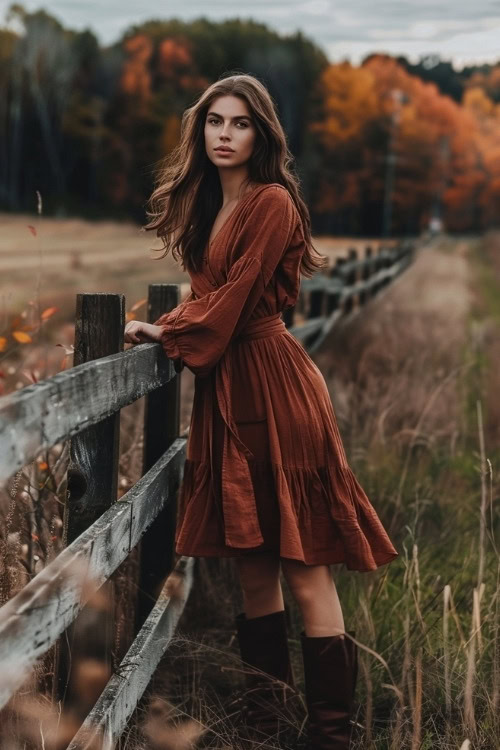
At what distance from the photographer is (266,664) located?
2881 mm

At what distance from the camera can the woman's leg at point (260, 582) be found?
2.85 meters

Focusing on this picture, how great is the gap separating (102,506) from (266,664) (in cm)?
87

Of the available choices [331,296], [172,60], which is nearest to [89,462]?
[331,296]

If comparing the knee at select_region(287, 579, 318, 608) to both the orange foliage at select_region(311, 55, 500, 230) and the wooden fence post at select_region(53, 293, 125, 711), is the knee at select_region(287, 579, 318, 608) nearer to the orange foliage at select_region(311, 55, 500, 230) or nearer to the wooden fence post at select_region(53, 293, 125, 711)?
the wooden fence post at select_region(53, 293, 125, 711)

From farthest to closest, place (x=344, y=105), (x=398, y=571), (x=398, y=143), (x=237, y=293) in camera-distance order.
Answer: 1. (x=398, y=143)
2. (x=344, y=105)
3. (x=398, y=571)
4. (x=237, y=293)

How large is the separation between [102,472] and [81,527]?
0.14 m

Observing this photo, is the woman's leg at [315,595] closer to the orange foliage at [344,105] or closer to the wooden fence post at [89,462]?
the wooden fence post at [89,462]

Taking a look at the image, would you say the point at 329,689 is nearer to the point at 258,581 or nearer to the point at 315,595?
the point at 315,595

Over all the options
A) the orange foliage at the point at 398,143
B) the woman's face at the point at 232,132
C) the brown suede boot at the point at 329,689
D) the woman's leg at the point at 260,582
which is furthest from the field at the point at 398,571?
the orange foliage at the point at 398,143

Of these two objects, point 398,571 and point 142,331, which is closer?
point 142,331

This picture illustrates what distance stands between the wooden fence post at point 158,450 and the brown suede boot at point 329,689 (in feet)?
2.37

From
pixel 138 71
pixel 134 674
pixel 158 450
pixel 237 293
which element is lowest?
pixel 134 674

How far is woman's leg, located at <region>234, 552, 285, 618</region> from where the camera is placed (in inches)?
112

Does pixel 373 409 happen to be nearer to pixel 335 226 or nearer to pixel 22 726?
pixel 22 726
